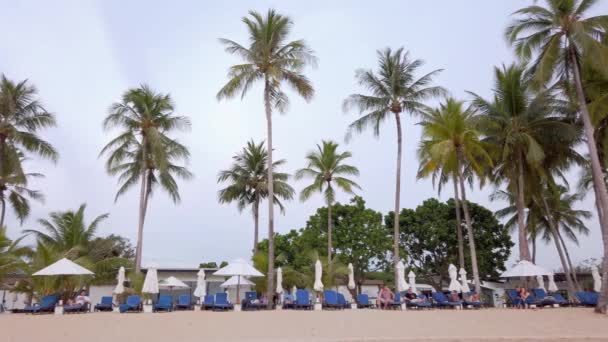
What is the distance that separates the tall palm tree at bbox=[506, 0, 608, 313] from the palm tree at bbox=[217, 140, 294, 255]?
16075 mm

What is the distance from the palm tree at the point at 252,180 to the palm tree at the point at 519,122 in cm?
1284

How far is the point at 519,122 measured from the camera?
832 inches

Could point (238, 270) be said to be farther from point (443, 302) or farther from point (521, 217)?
point (521, 217)

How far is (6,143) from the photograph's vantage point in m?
20.6

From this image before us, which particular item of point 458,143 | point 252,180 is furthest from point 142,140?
point 458,143

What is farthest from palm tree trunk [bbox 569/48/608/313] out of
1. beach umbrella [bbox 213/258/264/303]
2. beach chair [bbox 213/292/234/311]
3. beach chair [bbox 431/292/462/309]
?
beach chair [bbox 213/292/234/311]

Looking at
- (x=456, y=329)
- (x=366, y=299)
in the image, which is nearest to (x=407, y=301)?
(x=366, y=299)

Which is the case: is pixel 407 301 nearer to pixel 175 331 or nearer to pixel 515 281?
pixel 175 331

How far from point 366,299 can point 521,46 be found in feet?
39.0

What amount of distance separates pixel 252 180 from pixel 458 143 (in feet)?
43.1

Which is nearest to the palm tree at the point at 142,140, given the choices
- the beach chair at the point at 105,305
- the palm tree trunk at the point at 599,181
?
the beach chair at the point at 105,305

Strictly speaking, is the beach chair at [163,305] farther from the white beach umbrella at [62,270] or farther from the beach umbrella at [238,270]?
the white beach umbrella at [62,270]

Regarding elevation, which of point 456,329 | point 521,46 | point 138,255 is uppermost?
point 521,46

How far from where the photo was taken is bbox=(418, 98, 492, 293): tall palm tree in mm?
20188
